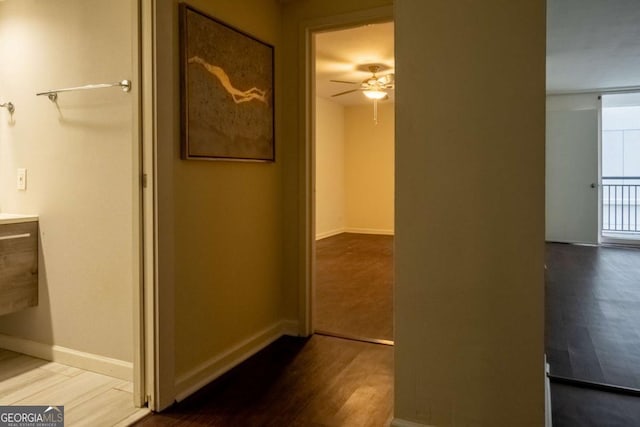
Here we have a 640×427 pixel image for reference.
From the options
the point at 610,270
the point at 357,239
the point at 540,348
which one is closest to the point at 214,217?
the point at 540,348

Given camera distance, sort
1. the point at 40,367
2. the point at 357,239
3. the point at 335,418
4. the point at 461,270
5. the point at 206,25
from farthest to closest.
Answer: the point at 357,239 → the point at 40,367 → the point at 206,25 → the point at 335,418 → the point at 461,270

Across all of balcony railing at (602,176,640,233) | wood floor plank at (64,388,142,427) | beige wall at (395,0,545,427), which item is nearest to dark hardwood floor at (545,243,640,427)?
beige wall at (395,0,545,427)

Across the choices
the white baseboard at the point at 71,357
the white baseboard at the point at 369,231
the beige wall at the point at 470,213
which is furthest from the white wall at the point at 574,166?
the white baseboard at the point at 71,357

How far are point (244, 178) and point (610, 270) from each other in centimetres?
401

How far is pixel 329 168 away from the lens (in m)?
8.07

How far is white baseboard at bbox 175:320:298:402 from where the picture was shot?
210cm

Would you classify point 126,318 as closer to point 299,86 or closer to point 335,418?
point 335,418

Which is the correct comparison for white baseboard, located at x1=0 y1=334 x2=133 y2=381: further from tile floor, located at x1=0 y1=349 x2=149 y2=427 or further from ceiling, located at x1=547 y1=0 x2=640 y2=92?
ceiling, located at x1=547 y1=0 x2=640 y2=92

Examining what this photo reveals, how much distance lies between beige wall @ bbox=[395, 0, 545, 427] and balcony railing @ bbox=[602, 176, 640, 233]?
6.27 m

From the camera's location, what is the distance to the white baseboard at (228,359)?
2100 millimetres

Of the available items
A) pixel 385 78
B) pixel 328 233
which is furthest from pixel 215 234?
pixel 328 233

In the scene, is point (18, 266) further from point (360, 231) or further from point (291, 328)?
point (360, 231)

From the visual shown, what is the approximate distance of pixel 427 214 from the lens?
166cm

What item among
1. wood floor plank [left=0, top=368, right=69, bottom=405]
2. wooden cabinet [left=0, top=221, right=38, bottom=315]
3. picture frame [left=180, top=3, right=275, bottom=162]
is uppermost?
picture frame [left=180, top=3, right=275, bottom=162]
